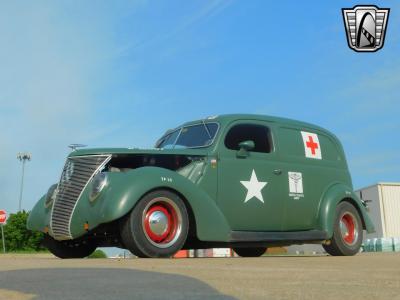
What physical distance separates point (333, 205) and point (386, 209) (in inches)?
1248

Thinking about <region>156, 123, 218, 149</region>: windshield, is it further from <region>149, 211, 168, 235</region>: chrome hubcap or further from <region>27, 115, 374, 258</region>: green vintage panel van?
<region>149, 211, 168, 235</region>: chrome hubcap

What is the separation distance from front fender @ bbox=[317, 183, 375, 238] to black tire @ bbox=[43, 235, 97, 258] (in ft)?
10.9

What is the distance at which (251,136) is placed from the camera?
855 cm

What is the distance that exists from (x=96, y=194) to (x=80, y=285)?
3292 millimetres

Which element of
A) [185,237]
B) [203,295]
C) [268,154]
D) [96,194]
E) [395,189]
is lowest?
[203,295]

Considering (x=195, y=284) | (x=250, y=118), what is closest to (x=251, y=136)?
(x=250, y=118)

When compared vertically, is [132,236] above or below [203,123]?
below

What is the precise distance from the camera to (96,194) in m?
6.90

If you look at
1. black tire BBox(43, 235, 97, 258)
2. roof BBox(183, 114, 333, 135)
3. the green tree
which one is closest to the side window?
roof BBox(183, 114, 333, 135)

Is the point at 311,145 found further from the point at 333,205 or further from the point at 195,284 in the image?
the point at 195,284

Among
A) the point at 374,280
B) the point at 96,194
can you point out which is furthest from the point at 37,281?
the point at 96,194

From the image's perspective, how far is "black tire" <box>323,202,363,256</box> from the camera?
896cm

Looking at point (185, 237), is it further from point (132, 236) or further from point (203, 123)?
point (203, 123)

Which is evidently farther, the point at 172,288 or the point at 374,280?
the point at 374,280
